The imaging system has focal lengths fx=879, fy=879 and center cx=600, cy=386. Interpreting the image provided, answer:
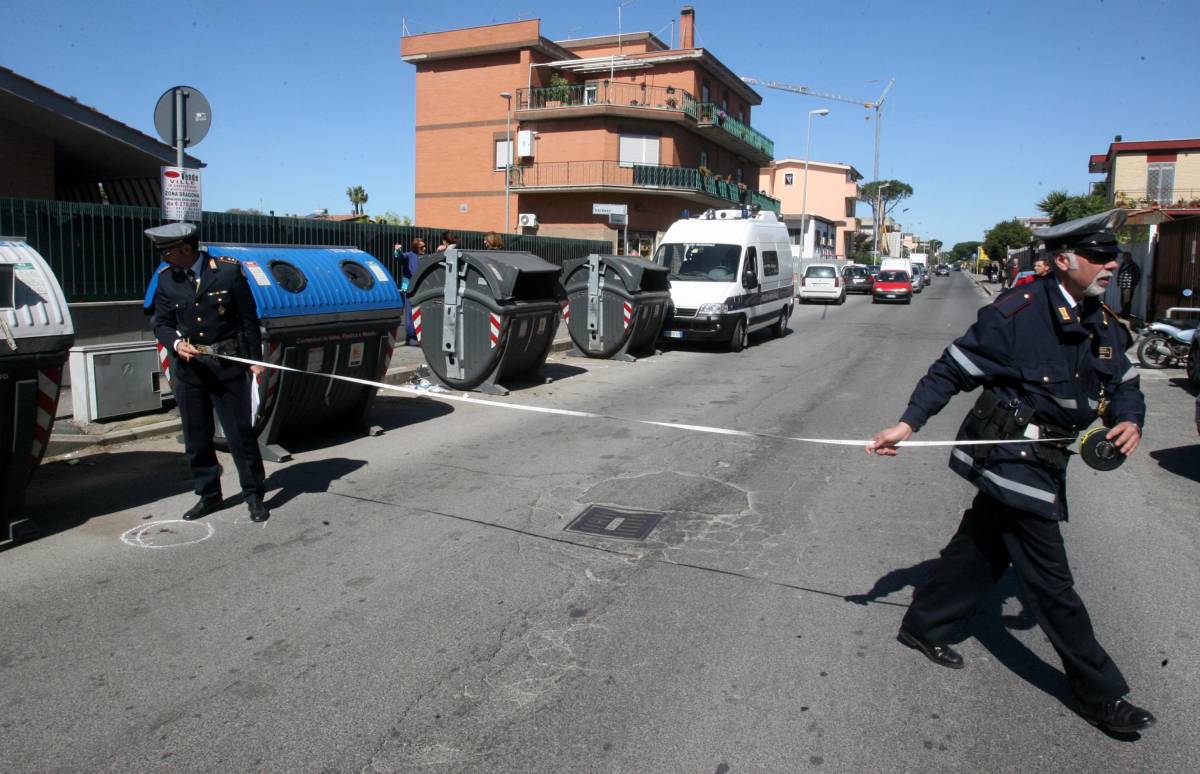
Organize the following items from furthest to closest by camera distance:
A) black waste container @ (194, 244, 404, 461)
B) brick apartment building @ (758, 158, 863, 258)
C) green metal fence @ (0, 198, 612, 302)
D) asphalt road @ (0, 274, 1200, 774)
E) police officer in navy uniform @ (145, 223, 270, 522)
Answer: brick apartment building @ (758, 158, 863, 258) → green metal fence @ (0, 198, 612, 302) → black waste container @ (194, 244, 404, 461) → police officer in navy uniform @ (145, 223, 270, 522) → asphalt road @ (0, 274, 1200, 774)

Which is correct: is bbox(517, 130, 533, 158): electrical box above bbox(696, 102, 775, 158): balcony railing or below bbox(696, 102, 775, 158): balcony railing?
below

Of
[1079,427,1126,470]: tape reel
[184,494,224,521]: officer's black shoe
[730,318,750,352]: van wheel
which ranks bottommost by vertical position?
[184,494,224,521]: officer's black shoe

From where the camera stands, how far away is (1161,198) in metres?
45.9

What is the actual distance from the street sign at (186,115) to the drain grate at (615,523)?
5849 millimetres

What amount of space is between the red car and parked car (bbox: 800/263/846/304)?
116 inches

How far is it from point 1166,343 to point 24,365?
16.2m

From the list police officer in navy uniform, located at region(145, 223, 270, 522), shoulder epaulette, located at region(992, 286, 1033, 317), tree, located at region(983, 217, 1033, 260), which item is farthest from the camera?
tree, located at region(983, 217, 1033, 260)

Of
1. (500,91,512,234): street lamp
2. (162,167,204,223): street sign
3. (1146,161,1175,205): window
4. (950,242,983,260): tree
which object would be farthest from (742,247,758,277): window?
(950,242,983,260): tree

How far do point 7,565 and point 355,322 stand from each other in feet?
12.0

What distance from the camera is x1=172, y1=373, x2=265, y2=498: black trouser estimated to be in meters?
5.77

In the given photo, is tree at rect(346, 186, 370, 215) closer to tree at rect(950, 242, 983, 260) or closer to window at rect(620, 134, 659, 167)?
window at rect(620, 134, 659, 167)

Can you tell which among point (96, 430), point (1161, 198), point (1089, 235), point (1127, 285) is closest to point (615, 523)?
point (1089, 235)

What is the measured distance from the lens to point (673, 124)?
127ft

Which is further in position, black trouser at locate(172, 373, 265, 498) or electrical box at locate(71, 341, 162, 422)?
electrical box at locate(71, 341, 162, 422)
